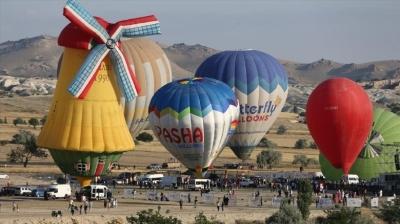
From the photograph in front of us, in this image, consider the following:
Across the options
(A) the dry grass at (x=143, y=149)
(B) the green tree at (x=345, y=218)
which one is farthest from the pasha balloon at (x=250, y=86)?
(B) the green tree at (x=345, y=218)

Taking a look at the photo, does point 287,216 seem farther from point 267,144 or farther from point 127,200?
point 267,144

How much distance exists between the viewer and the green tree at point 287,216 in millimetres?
48438

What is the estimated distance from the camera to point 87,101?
5638 centimetres

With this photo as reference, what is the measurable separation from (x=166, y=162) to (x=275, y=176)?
50.8 ft

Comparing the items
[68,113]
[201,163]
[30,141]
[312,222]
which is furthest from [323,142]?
[30,141]

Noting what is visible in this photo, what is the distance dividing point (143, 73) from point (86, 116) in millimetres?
17551

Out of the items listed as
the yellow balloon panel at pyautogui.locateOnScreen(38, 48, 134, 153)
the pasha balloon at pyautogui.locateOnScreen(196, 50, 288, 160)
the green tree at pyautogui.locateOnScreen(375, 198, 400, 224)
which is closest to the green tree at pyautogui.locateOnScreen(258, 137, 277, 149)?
the pasha balloon at pyautogui.locateOnScreen(196, 50, 288, 160)

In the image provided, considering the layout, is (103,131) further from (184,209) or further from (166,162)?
(166,162)

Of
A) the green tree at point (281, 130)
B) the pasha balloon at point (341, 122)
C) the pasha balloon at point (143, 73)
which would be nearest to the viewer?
the pasha balloon at point (341, 122)

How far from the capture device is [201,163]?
68.7 m

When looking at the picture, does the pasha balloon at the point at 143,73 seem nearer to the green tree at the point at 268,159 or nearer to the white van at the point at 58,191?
the white van at the point at 58,191

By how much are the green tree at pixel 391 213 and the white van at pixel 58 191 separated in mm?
18116

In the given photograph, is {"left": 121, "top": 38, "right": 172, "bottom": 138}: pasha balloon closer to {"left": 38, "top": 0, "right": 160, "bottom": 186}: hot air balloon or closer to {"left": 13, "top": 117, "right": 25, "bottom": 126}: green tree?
{"left": 38, "top": 0, "right": 160, "bottom": 186}: hot air balloon

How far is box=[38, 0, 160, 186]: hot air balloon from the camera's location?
184 ft
